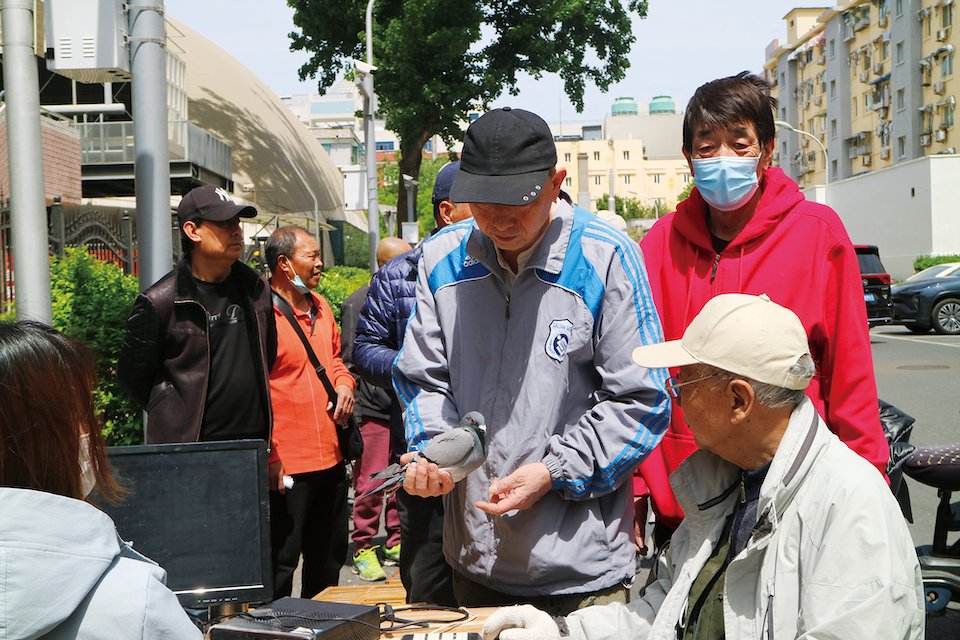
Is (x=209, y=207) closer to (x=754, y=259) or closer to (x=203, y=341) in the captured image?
(x=203, y=341)

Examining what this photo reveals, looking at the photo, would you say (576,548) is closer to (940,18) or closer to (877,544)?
(877,544)

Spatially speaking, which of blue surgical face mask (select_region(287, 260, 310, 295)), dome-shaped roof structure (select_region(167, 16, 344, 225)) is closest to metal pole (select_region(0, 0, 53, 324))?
blue surgical face mask (select_region(287, 260, 310, 295))

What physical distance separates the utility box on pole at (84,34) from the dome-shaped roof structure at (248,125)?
29893 millimetres

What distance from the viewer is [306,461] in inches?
198

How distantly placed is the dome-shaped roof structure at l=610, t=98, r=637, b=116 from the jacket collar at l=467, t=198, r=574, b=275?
161 m

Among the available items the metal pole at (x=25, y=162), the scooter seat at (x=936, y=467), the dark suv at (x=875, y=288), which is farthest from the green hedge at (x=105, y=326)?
the dark suv at (x=875, y=288)

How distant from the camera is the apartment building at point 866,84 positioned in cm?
5509

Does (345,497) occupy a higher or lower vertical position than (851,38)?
lower


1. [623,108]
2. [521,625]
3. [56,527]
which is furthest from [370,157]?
[623,108]

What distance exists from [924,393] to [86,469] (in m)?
13.6

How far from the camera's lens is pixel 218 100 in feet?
126

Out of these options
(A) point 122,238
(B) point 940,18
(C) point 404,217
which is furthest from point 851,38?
(A) point 122,238

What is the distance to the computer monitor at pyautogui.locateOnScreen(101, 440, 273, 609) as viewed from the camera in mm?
3182

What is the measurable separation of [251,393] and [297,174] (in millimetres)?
37196
